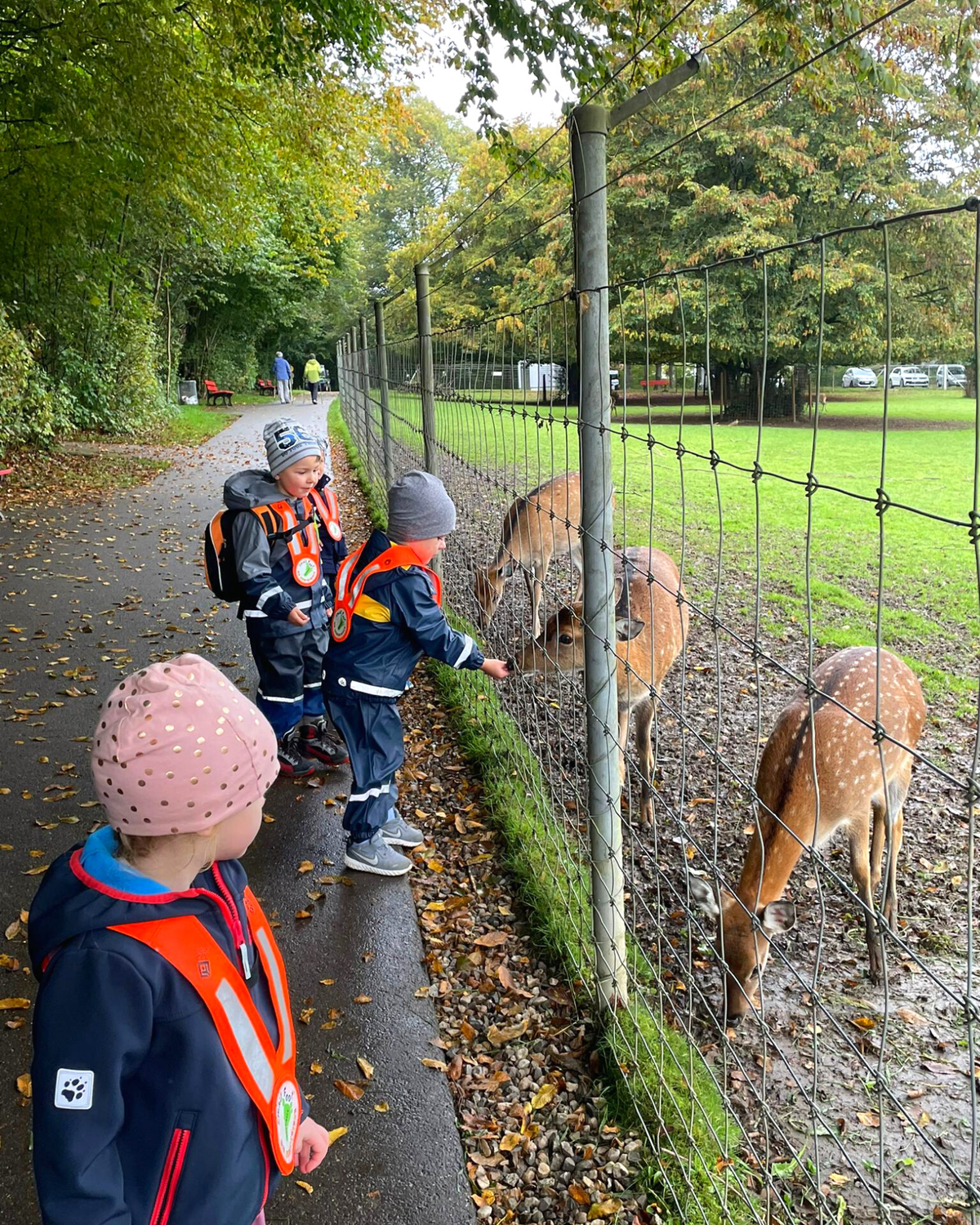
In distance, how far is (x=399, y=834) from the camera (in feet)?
14.6

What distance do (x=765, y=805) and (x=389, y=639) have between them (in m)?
1.78

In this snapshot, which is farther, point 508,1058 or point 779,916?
point 508,1058

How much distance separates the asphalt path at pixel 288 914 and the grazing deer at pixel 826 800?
3.62ft

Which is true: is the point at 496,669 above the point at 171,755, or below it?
below

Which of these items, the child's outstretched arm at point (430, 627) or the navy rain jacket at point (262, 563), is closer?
the child's outstretched arm at point (430, 627)

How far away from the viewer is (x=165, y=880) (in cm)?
161

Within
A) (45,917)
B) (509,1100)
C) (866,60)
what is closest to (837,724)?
(509,1100)

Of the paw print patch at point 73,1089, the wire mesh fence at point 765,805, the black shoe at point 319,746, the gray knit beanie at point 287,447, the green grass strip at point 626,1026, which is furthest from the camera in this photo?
the black shoe at point 319,746

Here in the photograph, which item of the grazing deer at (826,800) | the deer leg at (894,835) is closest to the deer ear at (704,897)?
the grazing deer at (826,800)

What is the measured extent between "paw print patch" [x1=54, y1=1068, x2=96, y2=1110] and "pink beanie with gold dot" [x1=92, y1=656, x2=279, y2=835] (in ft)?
1.17

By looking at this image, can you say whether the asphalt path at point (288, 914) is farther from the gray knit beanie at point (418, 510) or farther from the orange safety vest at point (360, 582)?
the gray knit beanie at point (418, 510)

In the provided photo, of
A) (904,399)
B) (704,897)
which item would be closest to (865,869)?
(704,897)

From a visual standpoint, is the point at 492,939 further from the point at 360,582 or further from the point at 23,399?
the point at 23,399

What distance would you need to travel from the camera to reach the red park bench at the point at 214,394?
118 ft
